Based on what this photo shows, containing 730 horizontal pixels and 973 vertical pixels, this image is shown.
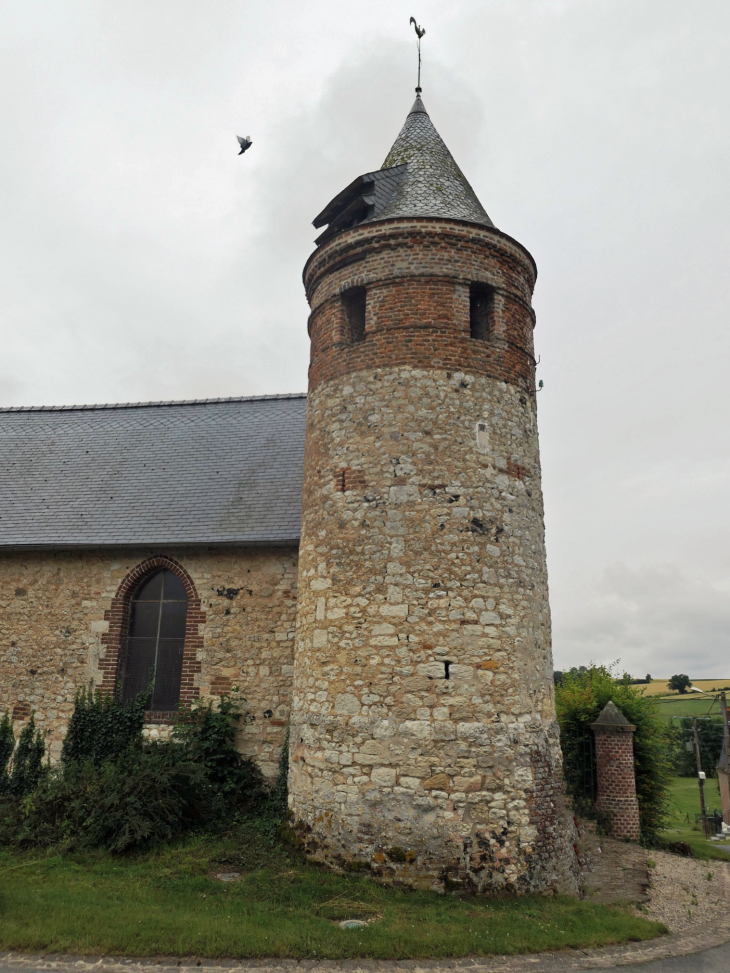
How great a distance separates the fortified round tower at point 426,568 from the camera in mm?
8031

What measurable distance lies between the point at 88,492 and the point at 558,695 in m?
11.9

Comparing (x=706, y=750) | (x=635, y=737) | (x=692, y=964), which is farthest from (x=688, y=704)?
(x=692, y=964)

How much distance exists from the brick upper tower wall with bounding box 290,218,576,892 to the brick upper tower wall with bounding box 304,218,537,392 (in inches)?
1.2

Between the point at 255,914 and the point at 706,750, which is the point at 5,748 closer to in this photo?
the point at 255,914

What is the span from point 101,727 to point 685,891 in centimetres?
983

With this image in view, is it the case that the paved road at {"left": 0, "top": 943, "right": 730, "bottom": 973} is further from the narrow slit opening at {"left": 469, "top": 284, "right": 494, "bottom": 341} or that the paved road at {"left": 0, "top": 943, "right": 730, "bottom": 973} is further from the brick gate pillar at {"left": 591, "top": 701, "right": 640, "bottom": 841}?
the narrow slit opening at {"left": 469, "top": 284, "right": 494, "bottom": 341}

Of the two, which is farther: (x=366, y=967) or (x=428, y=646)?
(x=428, y=646)

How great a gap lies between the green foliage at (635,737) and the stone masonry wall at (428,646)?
5199 mm

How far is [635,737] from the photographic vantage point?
1391 cm

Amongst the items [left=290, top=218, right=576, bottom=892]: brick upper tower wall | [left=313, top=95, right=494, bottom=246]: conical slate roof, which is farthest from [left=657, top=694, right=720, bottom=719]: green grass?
[left=313, top=95, right=494, bottom=246]: conical slate roof

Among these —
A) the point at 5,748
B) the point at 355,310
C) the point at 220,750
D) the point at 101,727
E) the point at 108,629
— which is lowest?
the point at 5,748

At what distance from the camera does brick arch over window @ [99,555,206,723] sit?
38.5 feet

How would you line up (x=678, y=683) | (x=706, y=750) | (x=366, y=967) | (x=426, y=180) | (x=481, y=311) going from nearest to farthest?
(x=366, y=967), (x=481, y=311), (x=426, y=180), (x=706, y=750), (x=678, y=683)

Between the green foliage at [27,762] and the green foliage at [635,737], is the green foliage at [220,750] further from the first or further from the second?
the green foliage at [635,737]
